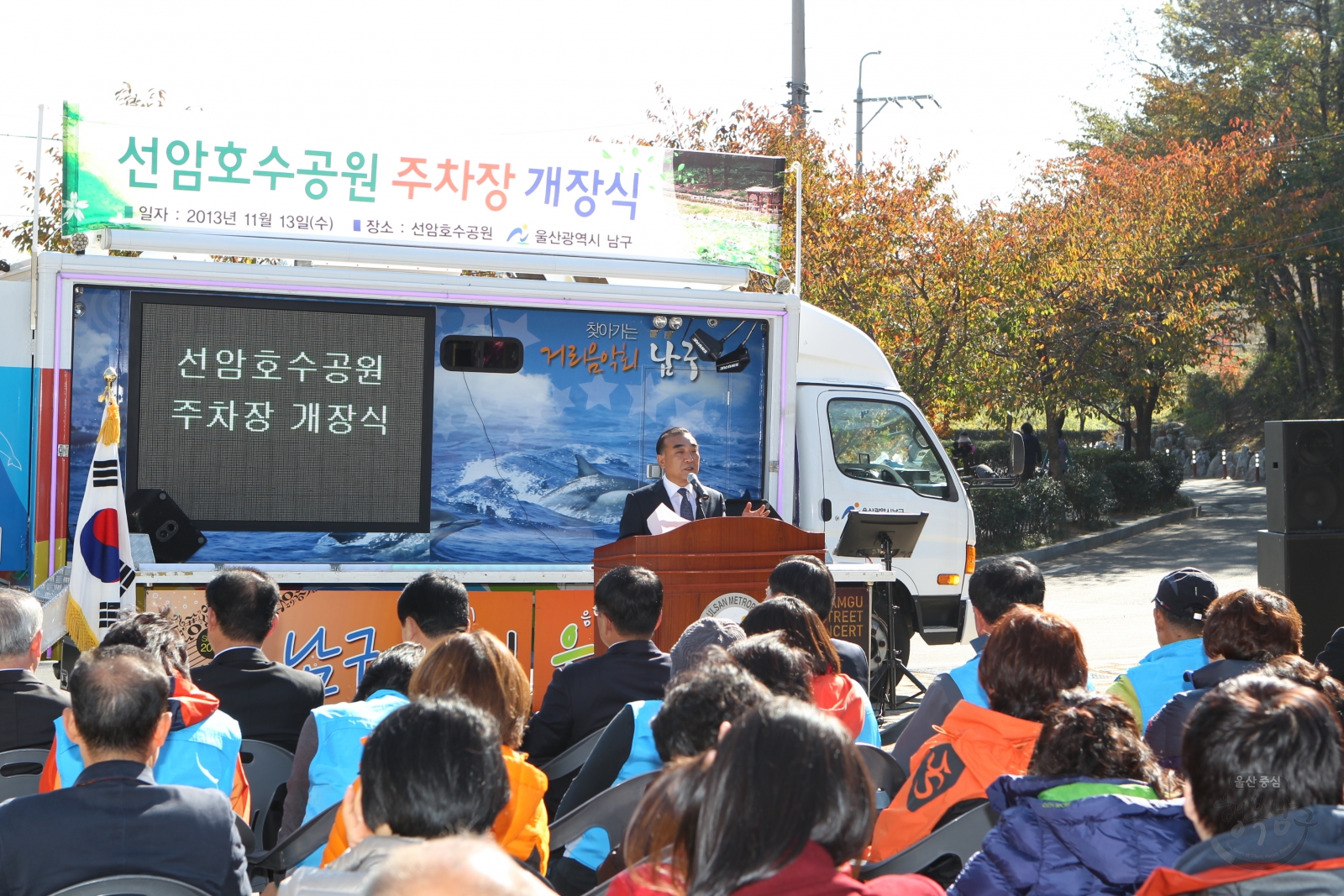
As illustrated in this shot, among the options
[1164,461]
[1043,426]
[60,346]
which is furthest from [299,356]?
[1043,426]

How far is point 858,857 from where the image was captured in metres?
1.99

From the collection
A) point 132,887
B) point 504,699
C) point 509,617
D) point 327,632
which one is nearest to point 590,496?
point 509,617

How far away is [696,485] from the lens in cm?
728

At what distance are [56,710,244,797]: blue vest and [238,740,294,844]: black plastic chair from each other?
48 cm

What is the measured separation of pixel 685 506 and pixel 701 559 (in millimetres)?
1283

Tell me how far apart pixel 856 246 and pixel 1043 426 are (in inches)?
1328

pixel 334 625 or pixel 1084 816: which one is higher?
pixel 1084 816

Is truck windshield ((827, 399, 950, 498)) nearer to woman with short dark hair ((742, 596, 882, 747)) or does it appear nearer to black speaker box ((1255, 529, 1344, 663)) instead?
black speaker box ((1255, 529, 1344, 663))

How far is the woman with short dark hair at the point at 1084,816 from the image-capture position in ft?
8.46

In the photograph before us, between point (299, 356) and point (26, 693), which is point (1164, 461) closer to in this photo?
point (299, 356)

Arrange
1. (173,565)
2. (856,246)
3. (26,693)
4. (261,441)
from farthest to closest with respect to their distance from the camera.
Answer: (856,246), (261,441), (173,565), (26,693)

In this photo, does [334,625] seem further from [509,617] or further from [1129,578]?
[1129,578]

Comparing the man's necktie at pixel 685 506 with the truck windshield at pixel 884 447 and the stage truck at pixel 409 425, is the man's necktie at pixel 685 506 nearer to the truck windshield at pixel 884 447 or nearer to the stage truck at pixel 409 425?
the stage truck at pixel 409 425

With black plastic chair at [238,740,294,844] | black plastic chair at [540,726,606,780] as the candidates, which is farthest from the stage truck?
black plastic chair at [238,740,294,844]
